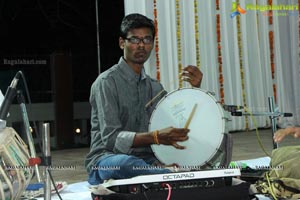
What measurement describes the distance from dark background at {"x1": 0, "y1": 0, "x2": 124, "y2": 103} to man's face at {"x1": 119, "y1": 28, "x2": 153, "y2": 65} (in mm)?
2759

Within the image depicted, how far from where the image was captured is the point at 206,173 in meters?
1.54

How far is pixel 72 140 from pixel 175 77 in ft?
4.81

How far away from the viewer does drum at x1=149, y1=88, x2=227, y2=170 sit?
2.02 meters

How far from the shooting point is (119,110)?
2141mm

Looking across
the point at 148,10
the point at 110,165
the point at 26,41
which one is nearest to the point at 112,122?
the point at 110,165

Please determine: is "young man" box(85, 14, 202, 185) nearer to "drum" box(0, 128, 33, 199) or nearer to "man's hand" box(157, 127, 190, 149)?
"man's hand" box(157, 127, 190, 149)

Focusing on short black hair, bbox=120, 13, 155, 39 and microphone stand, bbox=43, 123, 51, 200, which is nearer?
microphone stand, bbox=43, 123, 51, 200

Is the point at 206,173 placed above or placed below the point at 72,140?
above

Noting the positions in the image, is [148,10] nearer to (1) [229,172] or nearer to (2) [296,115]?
(2) [296,115]

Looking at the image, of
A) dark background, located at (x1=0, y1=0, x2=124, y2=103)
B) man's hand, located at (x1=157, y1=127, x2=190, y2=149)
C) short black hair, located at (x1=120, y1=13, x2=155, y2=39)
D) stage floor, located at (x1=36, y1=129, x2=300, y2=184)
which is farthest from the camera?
dark background, located at (x1=0, y1=0, x2=124, y2=103)

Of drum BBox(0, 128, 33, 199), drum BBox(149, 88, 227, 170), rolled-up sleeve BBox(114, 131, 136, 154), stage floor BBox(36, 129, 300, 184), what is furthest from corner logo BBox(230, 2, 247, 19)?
drum BBox(0, 128, 33, 199)

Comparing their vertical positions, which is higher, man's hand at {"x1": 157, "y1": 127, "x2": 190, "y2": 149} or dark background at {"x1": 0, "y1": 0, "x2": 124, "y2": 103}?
dark background at {"x1": 0, "y1": 0, "x2": 124, "y2": 103}

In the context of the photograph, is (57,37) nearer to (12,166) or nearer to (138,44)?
(138,44)

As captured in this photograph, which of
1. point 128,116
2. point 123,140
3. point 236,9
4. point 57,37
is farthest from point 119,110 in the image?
point 57,37
